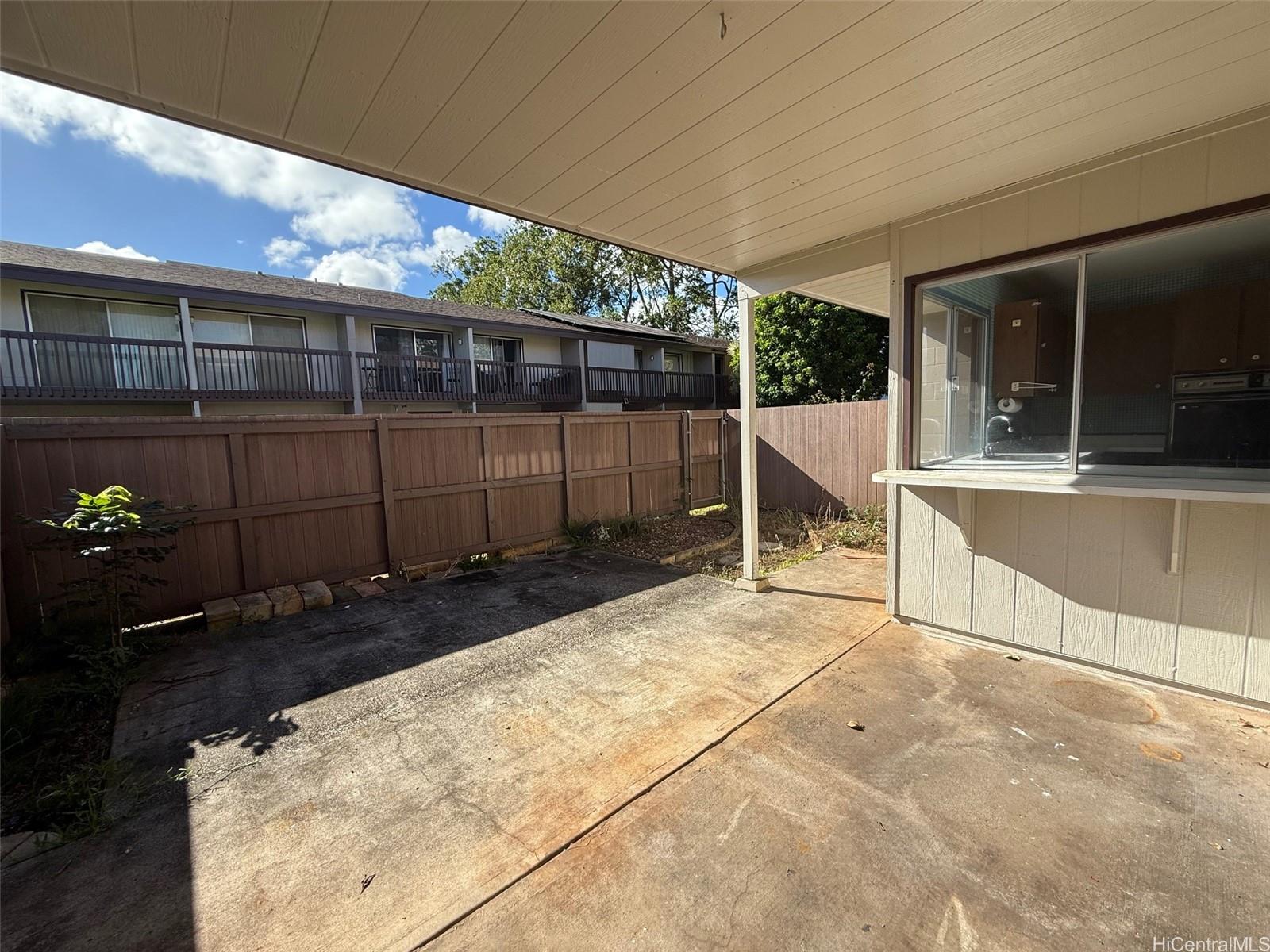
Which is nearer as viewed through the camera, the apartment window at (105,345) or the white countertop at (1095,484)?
the white countertop at (1095,484)

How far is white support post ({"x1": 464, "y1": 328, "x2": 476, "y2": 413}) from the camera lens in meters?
12.6

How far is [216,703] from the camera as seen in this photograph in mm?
2799

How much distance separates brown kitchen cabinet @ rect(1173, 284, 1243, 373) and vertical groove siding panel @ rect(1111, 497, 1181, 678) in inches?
27.4

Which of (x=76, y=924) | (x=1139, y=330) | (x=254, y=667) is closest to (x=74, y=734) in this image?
(x=254, y=667)

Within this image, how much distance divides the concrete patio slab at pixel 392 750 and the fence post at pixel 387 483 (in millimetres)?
1002

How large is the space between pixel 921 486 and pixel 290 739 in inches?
154

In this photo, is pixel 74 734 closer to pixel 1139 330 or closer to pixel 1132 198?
pixel 1139 330

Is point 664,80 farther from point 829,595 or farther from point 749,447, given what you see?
point 829,595

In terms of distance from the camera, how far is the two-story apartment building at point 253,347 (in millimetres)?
8383

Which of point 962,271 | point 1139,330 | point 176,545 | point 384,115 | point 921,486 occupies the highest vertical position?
point 384,115

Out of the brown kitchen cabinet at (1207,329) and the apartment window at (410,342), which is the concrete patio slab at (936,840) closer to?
the brown kitchen cabinet at (1207,329)

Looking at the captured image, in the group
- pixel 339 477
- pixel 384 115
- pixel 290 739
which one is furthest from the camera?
pixel 339 477

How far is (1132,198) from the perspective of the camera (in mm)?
2492

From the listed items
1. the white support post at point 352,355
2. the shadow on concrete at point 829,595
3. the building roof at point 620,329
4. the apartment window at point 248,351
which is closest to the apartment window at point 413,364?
the white support post at point 352,355
